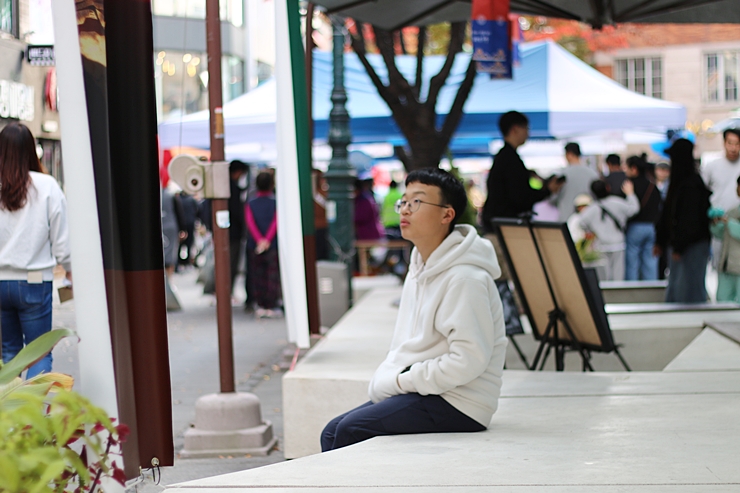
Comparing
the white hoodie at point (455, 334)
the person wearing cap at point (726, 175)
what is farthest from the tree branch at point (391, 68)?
the white hoodie at point (455, 334)

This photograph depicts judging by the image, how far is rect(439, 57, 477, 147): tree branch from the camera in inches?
418

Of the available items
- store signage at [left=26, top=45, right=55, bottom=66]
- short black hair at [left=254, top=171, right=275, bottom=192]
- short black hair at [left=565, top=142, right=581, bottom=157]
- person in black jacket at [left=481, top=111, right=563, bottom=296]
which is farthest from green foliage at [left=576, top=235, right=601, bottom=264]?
store signage at [left=26, top=45, right=55, bottom=66]

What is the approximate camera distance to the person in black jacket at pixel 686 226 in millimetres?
9195

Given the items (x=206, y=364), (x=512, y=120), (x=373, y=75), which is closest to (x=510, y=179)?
(x=512, y=120)

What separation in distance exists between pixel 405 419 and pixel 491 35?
546 centimetres

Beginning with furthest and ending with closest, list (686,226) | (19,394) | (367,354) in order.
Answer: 1. (686,226)
2. (367,354)
3. (19,394)

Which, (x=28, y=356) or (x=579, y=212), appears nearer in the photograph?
(x=28, y=356)

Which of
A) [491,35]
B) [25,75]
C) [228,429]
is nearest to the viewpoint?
[25,75]

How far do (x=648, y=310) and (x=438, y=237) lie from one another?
4.86 m

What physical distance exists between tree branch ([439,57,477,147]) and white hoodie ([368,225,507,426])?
6.42 metres

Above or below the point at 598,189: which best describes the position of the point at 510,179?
above

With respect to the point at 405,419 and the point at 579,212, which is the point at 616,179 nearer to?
the point at 579,212

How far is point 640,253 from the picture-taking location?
13352mm

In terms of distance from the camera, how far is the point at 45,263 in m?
5.98
